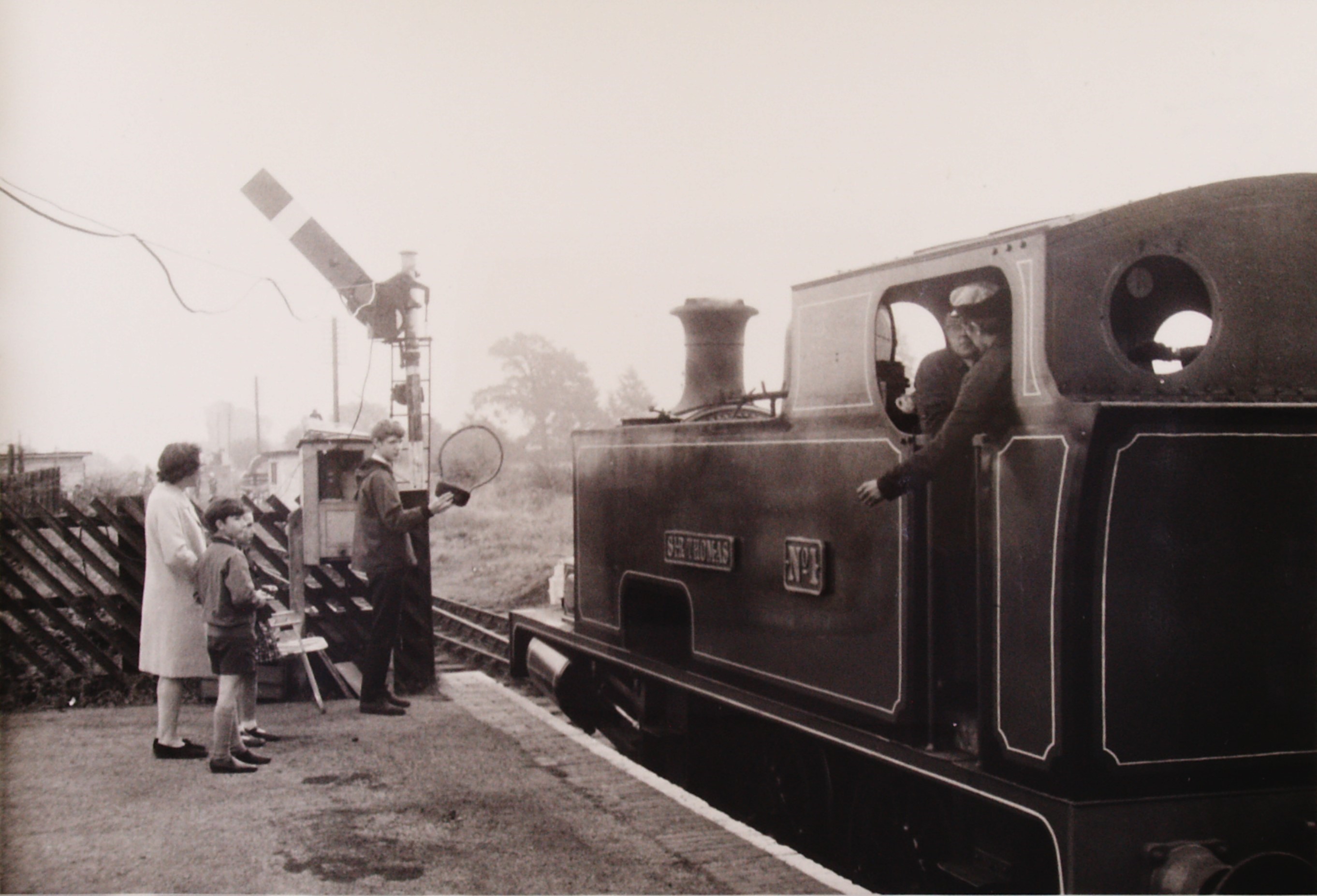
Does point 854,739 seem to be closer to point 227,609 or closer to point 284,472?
point 227,609

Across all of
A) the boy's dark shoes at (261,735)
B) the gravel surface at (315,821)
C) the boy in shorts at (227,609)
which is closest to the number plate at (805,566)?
A: the gravel surface at (315,821)

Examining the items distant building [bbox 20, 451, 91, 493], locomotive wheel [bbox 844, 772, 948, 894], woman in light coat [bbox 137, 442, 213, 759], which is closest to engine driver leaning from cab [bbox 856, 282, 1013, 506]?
locomotive wheel [bbox 844, 772, 948, 894]

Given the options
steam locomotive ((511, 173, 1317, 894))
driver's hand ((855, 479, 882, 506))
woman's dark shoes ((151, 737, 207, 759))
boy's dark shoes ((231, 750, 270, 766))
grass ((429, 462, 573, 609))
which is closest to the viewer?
steam locomotive ((511, 173, 1317, 894))

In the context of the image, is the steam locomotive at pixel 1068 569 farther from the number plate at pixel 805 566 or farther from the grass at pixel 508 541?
the grass at pixel 508 541

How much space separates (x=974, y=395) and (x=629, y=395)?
695 centimetres

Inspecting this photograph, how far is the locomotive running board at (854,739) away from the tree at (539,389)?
3.77 meters

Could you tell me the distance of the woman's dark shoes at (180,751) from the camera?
5.35 m

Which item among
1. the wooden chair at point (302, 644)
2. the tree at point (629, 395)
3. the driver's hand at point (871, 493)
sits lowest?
the wooden chair at point (302, 644)

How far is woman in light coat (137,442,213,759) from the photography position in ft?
16.6

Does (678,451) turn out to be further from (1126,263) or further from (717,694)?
(1126,263)

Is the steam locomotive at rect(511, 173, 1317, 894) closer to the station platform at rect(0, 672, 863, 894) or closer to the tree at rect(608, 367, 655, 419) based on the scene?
the station platform at rect(0, 672, 863, 894)

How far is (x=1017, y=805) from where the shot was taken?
10.3 ft

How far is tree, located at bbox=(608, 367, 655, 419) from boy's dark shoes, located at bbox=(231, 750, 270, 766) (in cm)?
484

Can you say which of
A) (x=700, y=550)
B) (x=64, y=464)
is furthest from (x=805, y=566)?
(x=64, y=464)
